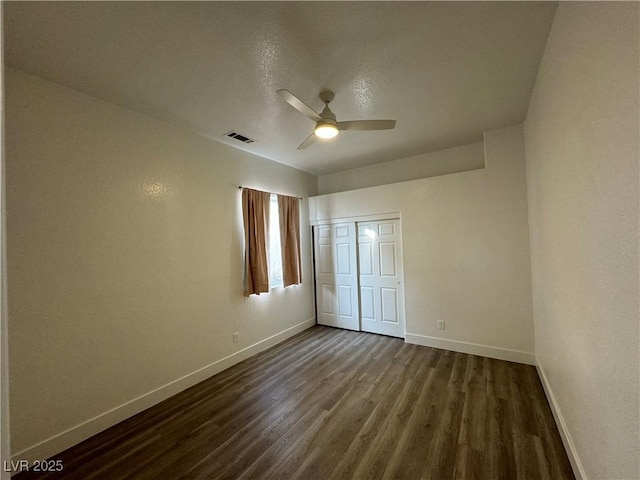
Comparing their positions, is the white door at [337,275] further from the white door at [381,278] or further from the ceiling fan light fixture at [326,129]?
the ceiling fan light fixture at [326,129]

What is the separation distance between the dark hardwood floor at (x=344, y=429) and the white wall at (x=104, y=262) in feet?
1.20

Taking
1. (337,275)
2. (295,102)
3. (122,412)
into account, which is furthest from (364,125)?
(122,412)

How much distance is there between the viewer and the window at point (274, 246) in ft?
13.5

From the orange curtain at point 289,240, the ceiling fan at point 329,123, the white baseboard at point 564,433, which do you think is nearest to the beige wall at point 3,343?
the ceiling fan at point 329,123

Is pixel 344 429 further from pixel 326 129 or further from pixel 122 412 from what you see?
pixel 326 129

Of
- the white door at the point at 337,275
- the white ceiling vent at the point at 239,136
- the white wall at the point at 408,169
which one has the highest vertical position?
the white ceiling vent at the point at 239,136

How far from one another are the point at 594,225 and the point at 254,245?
3252mm

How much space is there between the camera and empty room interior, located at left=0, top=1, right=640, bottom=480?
135 cm

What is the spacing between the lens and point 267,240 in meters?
3.90

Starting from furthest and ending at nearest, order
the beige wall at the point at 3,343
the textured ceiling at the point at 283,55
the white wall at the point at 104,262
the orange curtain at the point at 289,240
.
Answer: the orange curtain at the point at 289,240, the white wall at the point at 104,262, the textured ceiling at the point at 283,55, the beige wall at the point at 3,343

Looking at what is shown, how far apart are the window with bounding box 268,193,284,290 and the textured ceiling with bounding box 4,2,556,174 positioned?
150 cm

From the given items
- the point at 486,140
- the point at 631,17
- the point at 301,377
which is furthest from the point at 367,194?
the point at 631,17

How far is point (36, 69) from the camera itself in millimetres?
1925

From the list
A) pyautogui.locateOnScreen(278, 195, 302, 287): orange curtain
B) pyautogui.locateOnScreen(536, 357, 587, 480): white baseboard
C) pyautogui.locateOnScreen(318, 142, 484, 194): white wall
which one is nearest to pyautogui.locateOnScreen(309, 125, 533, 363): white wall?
pyautogui.locateOnScreen(318, 142, 484, 194): white wall
